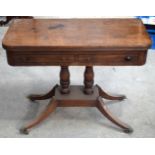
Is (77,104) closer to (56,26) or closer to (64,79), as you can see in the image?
(64,79)

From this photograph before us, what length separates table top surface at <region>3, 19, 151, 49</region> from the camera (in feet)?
4.05

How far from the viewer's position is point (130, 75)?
84.0 inches

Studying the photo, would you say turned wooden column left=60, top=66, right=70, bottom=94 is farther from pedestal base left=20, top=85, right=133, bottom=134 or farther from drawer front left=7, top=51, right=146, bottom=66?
drawer front left=7, top=51, right=146, bottom=66

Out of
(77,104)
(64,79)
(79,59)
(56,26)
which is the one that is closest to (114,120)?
(77,104)

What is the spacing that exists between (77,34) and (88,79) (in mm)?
324

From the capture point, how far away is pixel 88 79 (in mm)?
1569

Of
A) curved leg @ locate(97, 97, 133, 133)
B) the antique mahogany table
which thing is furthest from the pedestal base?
the antique mahogany table

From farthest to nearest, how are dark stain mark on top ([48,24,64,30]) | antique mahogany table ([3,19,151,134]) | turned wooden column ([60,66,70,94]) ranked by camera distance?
1. turned wooden column ([60,66,70,94])
2. dark stain mark on top ([48,24,64,30])
3. antique mahogany table ([3,19,151,134])

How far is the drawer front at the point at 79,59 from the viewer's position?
1269mm

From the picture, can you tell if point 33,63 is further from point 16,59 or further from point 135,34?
point 135,34

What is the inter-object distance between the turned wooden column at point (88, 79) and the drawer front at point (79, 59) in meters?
0.26

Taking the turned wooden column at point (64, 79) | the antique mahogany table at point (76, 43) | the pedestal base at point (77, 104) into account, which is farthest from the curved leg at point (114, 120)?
the antique mahogany table at point (76, 43)

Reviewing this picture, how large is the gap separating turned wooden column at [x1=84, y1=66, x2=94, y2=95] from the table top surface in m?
0.25


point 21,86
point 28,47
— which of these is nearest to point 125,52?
point 28,47
